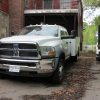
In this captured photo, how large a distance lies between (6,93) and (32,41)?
1922 mm

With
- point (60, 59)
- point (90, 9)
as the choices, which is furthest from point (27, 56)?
point (90, 9)

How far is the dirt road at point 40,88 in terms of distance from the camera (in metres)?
8.44

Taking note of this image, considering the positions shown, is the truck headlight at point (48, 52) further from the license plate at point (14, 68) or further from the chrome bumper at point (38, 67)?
the license plate at point (14, 68)

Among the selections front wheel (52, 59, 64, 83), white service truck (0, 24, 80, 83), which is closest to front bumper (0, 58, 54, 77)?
white service truck (0, 24, 80, 83)

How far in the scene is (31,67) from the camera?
9.52m

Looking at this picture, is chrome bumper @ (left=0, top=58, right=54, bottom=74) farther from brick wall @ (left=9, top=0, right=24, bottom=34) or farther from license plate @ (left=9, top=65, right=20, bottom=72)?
brick wall @ (left=9, top=0, right=24, bottom=34)

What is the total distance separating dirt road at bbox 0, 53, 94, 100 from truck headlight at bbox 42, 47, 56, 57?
1.01m

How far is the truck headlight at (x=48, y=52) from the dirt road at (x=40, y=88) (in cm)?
101

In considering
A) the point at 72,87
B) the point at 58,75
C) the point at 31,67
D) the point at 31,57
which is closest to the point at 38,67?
the point at 31,67

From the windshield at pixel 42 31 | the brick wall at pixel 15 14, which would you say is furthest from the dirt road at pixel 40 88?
the brick wall at pixel 15 14

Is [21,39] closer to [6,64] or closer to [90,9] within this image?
[6,64]

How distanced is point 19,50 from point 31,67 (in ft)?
2.34

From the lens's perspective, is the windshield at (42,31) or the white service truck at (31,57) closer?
the white service truck at (31,57)

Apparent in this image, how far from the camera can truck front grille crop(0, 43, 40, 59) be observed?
9641 mm
